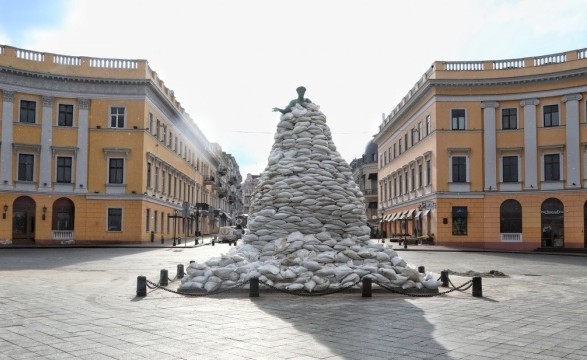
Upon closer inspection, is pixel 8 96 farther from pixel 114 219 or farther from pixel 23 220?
pixel 114 219

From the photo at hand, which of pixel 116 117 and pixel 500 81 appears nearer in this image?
pixel 500 81

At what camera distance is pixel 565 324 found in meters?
9.55


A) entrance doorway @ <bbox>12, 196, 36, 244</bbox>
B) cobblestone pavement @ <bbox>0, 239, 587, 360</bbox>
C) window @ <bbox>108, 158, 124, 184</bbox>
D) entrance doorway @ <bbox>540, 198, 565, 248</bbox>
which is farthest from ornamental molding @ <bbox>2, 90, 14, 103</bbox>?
entrance doorway @ <bbox>540, 198, 565, 248</bbox>

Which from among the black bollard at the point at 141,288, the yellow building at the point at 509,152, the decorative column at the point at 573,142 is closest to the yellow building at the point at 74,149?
the yellow building at the point at 509,152

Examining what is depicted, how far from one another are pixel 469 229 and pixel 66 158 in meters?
29.8

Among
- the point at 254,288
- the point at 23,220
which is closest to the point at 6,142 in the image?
the point at 23,220

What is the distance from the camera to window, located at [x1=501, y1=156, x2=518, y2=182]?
41.7m

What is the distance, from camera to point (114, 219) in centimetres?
4256

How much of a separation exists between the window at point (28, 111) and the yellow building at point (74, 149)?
6 centimetres

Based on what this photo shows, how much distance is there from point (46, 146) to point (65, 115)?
267 centimetres

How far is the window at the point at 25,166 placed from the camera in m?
40.5

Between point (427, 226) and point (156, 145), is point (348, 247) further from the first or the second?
point (156, 145)

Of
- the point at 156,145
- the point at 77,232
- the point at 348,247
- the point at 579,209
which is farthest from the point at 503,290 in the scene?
the point at 156,145

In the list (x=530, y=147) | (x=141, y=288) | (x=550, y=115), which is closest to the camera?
(x=141, y=288)
